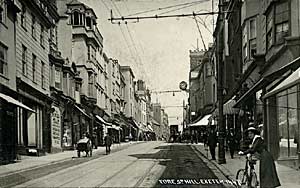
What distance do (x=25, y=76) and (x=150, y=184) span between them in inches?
137

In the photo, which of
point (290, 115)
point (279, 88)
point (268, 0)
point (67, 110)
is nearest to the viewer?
point (279, 88)

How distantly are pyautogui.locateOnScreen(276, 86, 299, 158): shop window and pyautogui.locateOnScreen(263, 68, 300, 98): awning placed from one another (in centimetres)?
15

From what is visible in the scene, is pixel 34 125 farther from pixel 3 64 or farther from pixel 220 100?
pixel 220 100

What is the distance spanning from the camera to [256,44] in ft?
42.2

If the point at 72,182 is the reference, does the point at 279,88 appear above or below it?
above

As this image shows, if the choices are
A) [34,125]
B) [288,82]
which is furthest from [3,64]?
[288,82]

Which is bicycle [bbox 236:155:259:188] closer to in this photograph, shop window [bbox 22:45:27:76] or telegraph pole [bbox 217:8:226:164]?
shop window [bbox 22:45:27:76]

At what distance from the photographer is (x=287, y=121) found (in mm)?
8828

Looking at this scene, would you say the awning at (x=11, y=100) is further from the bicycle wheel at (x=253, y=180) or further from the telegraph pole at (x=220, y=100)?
the telegraph pole at (x=220, y=100)

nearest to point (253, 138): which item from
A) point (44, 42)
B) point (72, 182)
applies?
point (72, 182)

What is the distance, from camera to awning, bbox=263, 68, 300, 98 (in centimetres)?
822

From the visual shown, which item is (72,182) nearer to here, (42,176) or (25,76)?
(42,176)

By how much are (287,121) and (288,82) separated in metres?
0.77

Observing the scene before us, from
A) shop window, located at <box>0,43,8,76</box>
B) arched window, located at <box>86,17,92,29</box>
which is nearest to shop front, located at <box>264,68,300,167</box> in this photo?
arched window, located at <box>86,17,92,29</box>
